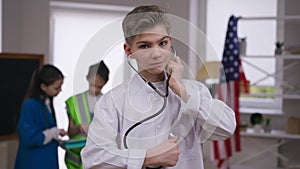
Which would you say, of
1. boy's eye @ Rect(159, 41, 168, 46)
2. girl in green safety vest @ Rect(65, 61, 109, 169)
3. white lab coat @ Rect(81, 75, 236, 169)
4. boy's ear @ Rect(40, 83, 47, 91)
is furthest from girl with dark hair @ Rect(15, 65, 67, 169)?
boy's eye @ Rect(159, 41, 168, 46)

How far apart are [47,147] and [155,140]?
5.35ft

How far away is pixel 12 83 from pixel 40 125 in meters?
0.77

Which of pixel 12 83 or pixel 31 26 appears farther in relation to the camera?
pixel 31 26

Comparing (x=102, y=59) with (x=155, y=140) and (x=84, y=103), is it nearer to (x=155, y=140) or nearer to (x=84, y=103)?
(x=155, y=140)

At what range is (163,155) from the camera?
2.74 ft

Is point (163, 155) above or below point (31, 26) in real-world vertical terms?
below

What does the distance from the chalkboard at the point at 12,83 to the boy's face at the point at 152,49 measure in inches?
88.7

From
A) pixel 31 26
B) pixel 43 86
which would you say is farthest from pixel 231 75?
pixel 31 26

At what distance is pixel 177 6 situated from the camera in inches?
126

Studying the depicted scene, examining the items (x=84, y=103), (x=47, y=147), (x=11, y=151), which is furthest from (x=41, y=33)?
(x=84, y=103)

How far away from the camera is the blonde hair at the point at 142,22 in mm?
836

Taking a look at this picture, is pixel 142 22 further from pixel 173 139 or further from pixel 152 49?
pixel 173 139

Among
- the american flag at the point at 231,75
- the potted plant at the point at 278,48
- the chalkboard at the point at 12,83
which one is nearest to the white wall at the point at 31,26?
the chalkboard at the point at 12,83

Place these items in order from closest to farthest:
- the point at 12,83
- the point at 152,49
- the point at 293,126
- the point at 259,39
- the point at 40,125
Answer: the point at 152,49, the point at 40,125, the point at 12,83, the point at 293,126, the point at 259,39
